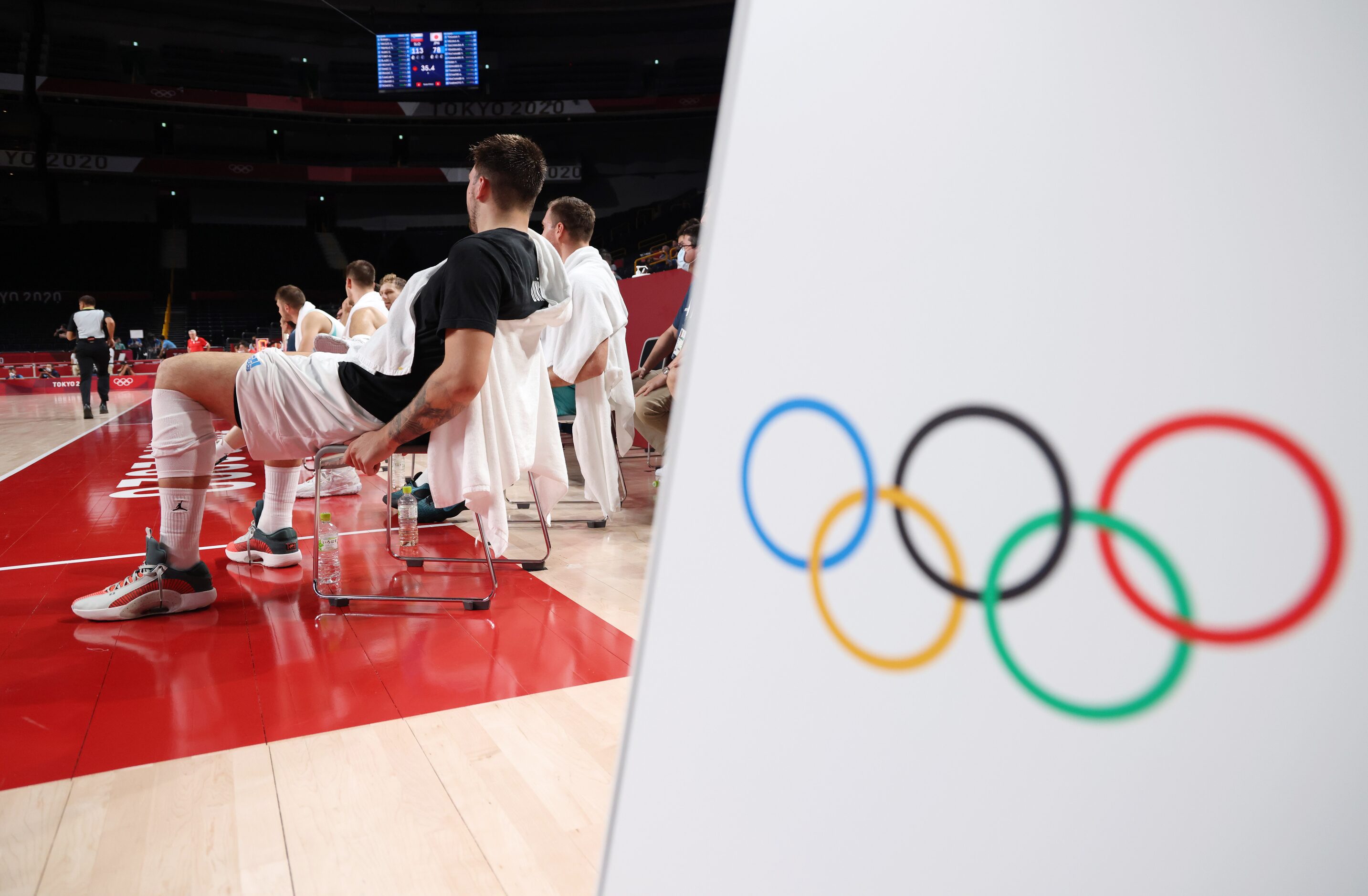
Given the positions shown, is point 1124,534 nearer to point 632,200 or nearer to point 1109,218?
point 1109,218

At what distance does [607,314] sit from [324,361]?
93 centimetres

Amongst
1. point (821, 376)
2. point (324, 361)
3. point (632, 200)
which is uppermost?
point (632, 200)

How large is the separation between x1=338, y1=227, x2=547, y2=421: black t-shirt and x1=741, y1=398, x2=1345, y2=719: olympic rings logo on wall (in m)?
1.34

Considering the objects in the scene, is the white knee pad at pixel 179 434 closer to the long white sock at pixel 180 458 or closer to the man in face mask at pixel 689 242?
the long white sock at pixel 180 458

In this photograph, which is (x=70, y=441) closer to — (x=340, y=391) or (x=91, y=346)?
(x=91, y=346)

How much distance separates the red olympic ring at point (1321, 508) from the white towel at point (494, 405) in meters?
1.50

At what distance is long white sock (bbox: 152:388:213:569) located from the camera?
164 centimetres

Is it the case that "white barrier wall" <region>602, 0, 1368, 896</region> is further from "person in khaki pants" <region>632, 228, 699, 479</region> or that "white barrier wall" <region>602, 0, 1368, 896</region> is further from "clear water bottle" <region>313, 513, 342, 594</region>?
"person in khaki pants" <region>632, 228, 699, 479</region>

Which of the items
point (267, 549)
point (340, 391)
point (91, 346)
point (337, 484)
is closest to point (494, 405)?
point (340, 391)

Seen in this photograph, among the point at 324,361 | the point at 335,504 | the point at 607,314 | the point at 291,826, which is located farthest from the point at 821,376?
the point at 335,504

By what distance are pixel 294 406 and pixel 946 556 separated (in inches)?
64.1

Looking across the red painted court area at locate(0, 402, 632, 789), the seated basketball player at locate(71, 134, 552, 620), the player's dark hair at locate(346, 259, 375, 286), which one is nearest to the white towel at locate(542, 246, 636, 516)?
the red painted court area at locate(0, 402, 632, 789)

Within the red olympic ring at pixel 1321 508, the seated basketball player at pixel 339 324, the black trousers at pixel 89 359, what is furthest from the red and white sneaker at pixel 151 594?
the black trousers at pixel 89 359

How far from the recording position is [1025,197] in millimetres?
297
